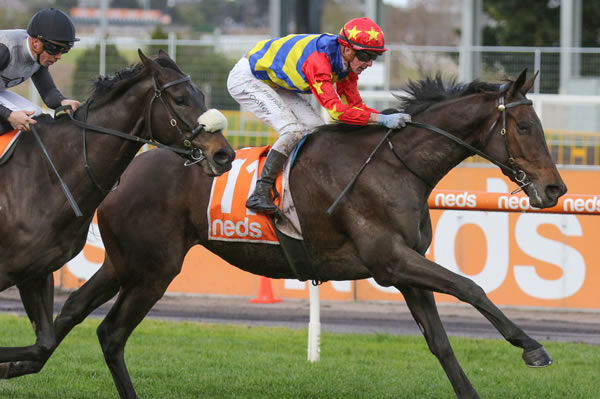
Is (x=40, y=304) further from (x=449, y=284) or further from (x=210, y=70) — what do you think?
(x=210, y=70)

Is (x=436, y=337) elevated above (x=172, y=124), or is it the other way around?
(x=172, y=124)

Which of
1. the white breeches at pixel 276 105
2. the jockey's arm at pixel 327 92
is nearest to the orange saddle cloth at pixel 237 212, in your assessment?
the white breeches at pixel 276 105

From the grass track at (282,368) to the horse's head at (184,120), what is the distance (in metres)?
1.88

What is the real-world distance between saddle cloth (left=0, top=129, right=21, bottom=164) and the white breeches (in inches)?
58.9

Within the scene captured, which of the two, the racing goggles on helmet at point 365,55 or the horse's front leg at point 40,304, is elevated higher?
the racing goggles on helmet at point 365,55

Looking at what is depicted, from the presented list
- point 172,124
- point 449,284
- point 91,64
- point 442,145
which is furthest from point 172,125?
point 91,64

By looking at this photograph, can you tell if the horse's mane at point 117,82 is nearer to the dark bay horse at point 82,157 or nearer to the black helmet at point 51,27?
the dark bay horse at point 82,157

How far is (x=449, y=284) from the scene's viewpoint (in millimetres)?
5426

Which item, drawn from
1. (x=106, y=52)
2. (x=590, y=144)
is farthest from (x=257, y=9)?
(x=590, y=144)

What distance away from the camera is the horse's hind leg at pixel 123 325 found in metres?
6.01

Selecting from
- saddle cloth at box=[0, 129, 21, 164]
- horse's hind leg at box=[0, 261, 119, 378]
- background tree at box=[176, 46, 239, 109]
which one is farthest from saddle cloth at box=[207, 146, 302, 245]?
background tree at box=[176, 46, 239, 109]

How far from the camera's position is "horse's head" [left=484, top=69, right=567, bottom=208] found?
5535mm

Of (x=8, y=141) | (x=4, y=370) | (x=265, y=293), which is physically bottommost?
(x=265, y=293)

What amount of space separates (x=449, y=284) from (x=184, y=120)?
67.7 inches
